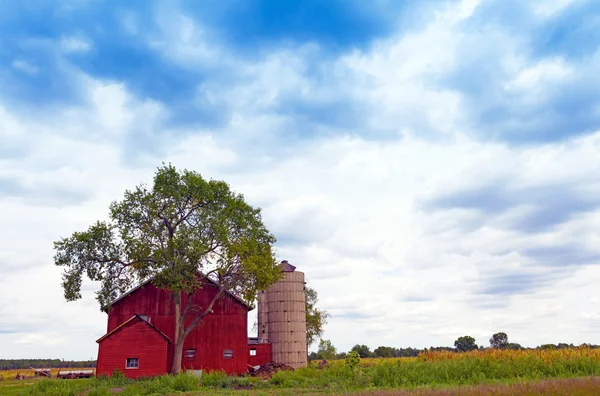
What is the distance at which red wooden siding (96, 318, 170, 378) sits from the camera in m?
40.4

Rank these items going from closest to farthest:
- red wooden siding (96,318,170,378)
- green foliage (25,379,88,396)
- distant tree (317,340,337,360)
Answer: green foliage (25,379,88,396) < red wooden siding (96,318,170,378) < distant tree (317,340,337,360)

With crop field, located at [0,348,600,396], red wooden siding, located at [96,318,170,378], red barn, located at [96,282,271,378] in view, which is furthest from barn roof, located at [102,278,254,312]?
crop field, located at [0,348,600,396]

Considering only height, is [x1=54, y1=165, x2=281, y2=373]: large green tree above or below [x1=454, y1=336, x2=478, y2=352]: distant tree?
above

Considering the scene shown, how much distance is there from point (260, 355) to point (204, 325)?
700cm

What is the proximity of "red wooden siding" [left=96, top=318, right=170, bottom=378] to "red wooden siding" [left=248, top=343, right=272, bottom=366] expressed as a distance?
10633 millimetres

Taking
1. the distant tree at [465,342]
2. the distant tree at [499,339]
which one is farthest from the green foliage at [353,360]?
the distant tree at [499,339]

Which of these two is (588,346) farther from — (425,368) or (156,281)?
(156,281)

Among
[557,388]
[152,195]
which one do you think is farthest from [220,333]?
[557,388]

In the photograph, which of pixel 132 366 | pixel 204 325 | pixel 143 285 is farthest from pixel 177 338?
pixel 143 285

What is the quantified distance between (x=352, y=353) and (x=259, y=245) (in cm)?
1705

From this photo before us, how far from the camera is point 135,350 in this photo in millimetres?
40719

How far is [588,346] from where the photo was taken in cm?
3781

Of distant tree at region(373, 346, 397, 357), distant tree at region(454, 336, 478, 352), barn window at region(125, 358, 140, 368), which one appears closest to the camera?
barn window at region(125, 358, 140, 368)

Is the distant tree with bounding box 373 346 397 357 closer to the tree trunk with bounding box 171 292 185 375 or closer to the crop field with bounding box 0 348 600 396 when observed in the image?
the tree trunk with bounding box 171 292 185 375
